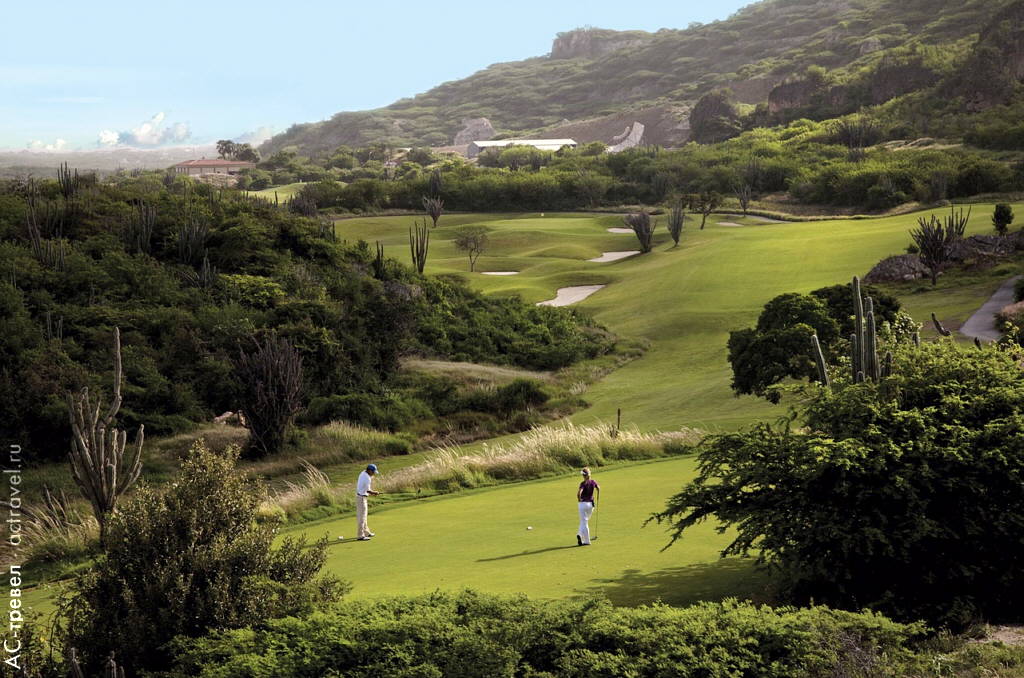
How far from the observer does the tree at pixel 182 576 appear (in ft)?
34.9

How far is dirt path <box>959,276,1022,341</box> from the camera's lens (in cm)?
3616

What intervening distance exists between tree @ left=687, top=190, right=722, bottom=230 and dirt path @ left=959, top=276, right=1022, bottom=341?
41.6 metres

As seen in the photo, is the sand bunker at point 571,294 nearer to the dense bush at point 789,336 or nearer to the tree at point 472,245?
the tree at point 472,245

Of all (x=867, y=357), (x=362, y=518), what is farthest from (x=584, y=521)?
(x=867, y=357)

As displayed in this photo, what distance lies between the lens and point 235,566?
1098 centimetres

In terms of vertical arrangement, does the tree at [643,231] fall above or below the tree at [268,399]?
above

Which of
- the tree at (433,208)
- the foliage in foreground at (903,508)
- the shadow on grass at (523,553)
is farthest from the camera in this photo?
the tree at (433,208)

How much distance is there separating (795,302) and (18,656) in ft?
83.9

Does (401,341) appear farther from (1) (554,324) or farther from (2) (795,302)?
(2) (795,302)

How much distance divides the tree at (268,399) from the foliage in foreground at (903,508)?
21.9 metres

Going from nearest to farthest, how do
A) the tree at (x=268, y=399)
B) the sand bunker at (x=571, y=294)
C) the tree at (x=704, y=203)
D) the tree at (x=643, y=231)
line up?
the tree at (x=268, y=399)
the sand bunker at (x=571, y=294)
the tree at (x=643, y=231)
the tree at (x=704, y=203)

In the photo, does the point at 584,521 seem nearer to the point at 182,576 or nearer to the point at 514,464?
the point at 182,576

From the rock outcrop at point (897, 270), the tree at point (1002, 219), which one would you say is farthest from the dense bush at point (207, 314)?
the tree at point (1002, 219)

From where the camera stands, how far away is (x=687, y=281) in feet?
192
